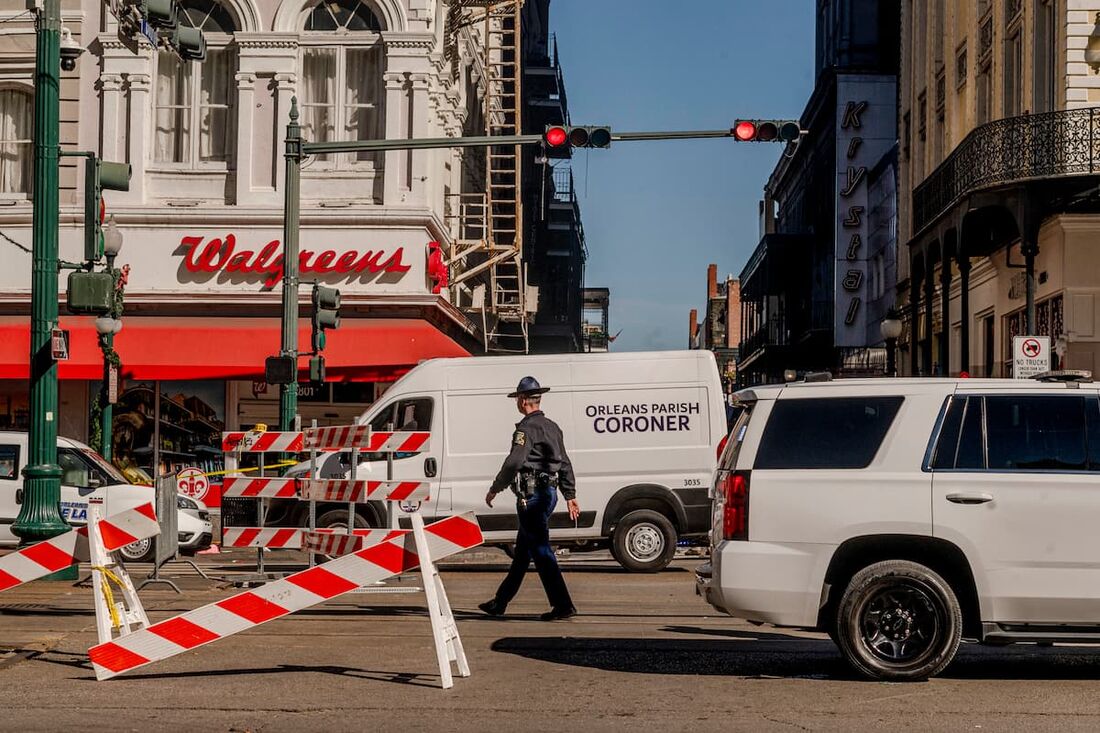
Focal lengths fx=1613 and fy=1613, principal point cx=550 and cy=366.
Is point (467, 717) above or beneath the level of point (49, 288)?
beneath

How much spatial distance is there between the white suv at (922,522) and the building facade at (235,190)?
69.8ft

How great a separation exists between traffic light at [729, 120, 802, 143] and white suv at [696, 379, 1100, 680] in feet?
38.4

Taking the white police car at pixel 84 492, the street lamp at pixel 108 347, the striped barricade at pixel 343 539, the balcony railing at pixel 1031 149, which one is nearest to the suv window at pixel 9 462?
the white police car at pixel 84 492

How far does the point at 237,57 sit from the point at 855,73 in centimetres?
2604

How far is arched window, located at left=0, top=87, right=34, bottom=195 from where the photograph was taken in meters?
31.9

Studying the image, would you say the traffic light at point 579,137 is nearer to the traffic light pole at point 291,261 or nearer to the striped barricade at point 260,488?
the traffic light pole at point 291,261

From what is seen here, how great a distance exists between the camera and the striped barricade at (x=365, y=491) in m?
14.2

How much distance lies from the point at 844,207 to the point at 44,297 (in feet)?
128

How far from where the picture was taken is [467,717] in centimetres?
820

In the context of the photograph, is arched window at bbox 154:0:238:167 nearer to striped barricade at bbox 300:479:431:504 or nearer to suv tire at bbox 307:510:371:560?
suv tire at bbox 307:510:371:560

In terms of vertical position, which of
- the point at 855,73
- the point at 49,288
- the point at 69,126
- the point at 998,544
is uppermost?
the point at 855,73

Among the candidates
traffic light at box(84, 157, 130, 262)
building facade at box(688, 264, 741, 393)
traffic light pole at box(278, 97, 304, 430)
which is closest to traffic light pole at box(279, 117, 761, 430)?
traffic light pole at box(278, 97, 304, 430)

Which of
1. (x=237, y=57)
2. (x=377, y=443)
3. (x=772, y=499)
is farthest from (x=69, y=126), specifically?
(x=772, y=499)

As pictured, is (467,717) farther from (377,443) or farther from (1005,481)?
(377,443)
